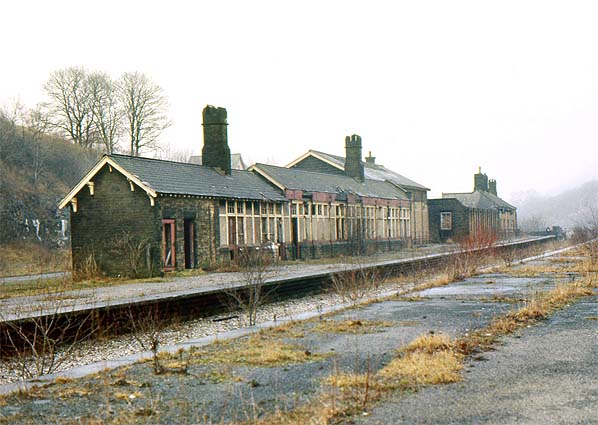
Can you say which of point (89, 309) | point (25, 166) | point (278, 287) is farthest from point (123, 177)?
point (25, 166)

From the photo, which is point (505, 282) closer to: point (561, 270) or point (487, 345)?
point (561, 270)

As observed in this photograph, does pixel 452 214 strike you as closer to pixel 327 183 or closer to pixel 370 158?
pixel 370 158

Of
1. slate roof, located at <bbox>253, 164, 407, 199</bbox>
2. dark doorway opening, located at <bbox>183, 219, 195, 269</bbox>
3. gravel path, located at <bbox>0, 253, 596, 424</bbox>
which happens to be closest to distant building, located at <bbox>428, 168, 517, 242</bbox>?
slate roof, located at <bbox>253, 164, 407, 199</bbox>

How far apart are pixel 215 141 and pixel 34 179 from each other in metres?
16.3

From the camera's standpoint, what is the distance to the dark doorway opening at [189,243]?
25562 millimetres

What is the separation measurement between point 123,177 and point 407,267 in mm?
10382

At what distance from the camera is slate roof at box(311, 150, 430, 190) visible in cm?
4628

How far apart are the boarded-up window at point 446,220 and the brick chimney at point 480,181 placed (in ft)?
50.2

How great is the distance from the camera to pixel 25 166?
1704 inches

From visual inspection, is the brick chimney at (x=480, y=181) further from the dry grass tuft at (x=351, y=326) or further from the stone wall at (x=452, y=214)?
the dry grass tuft at (x=351, y=326)

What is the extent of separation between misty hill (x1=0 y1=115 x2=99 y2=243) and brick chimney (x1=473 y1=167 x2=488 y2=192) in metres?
37.7

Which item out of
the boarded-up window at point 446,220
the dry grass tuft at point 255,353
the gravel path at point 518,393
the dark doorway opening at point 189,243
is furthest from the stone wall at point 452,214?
the gravel path at point 518,393

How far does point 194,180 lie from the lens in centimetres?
2709

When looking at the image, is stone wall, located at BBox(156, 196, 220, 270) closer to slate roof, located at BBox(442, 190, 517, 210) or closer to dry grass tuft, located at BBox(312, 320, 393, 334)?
dry grass tuft, located at BBox(312, 320, 393, 334)
